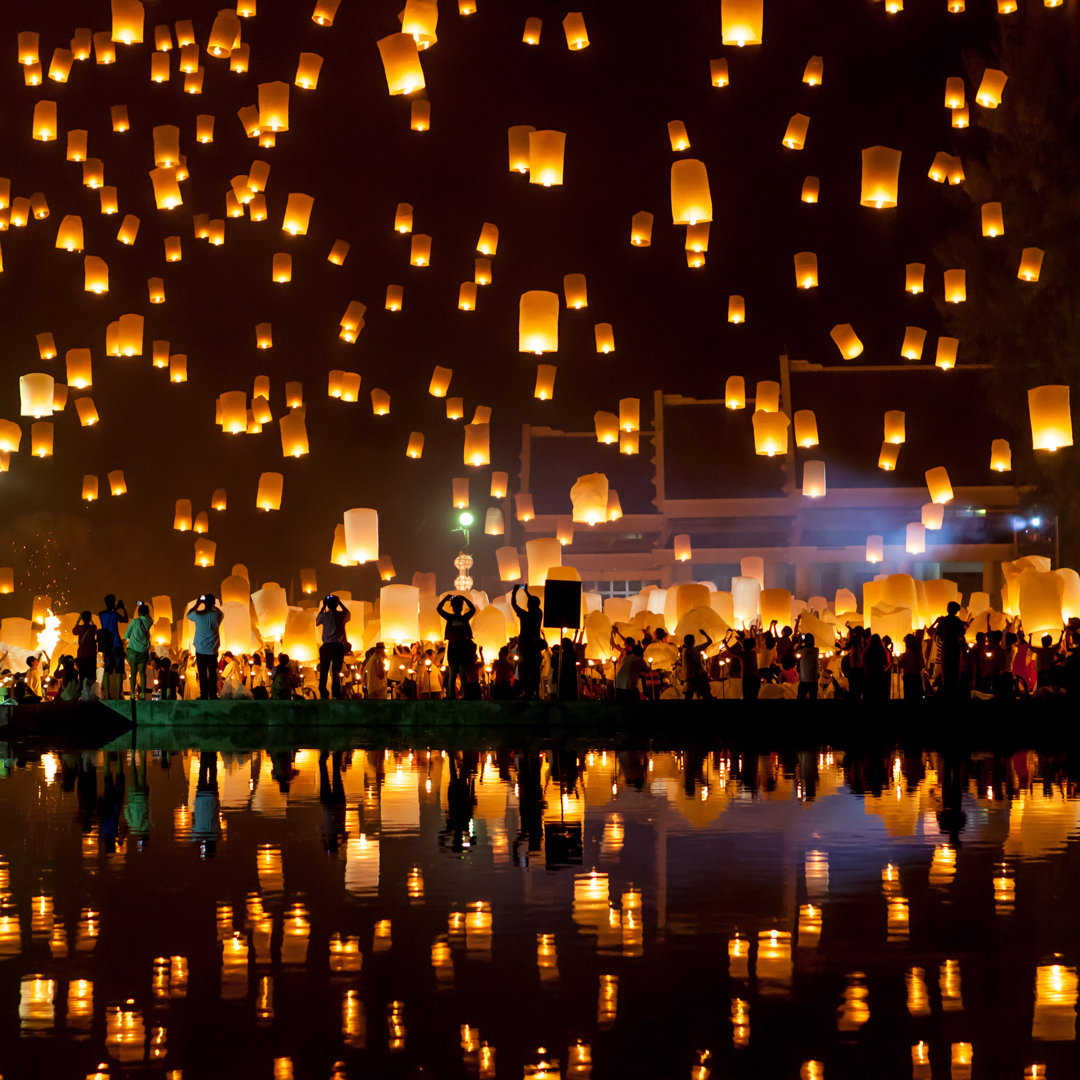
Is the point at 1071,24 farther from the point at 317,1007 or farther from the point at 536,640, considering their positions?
the point at 317,1007

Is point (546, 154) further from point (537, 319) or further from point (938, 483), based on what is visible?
point (938, 483)

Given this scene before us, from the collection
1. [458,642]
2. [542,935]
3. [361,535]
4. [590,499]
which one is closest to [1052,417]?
[458,642]

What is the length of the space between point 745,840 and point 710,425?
109ft

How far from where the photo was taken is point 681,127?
19.7 meters

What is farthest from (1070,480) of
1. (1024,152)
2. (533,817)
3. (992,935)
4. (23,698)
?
(992,935)

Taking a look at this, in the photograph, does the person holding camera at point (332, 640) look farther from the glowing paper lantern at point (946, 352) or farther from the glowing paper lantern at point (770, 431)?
the glowing paper lantern at point (946, 352)

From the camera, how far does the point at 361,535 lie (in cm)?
2284

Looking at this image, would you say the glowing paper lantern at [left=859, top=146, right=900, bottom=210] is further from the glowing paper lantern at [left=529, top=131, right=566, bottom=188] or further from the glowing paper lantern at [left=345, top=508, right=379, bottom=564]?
the glowing paper lantern at [left=345, top=508, right=379, bottom=564]

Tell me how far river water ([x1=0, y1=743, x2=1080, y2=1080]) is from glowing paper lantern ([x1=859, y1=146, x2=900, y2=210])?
9484 millimetres

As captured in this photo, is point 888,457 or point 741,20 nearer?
point 741,20

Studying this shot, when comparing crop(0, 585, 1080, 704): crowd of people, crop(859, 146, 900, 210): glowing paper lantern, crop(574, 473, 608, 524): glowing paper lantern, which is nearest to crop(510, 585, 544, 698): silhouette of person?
crop(0, 585, 1080, 704): crowd of people

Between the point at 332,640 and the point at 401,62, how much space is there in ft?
19.3

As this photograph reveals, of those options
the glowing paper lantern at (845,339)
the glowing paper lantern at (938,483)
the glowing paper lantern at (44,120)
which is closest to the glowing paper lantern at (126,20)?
the glowing paper lantern at (44,120)

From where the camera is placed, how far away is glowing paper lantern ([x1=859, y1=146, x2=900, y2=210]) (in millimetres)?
17094
